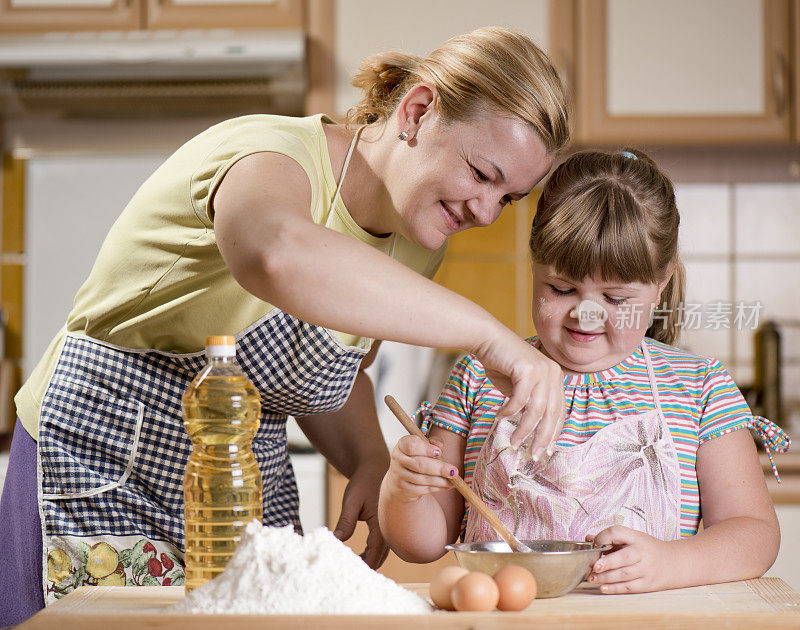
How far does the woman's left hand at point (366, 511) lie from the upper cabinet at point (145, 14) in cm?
151

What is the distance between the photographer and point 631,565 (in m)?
0.85

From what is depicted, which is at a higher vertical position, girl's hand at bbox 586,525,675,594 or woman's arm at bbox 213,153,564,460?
woman's arm at bbox 213,153,564,460

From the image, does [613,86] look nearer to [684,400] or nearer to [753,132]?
[753,132]

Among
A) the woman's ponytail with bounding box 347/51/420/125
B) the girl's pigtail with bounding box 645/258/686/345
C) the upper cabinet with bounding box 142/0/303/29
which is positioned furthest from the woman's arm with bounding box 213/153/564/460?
the upper cabinet with bounding box 142/0/303/29

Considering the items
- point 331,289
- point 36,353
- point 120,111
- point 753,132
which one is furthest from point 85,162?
point 331,289

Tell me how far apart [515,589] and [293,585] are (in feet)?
0.55

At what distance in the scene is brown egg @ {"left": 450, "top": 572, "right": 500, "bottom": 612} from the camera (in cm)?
69

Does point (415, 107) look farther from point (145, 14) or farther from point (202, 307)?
point (145, 14)

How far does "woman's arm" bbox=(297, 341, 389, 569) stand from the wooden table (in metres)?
0.50

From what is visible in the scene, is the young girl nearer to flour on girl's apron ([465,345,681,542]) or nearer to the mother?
flour on girl's apron ([465,345,681,542])

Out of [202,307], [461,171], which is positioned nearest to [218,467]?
[202,307]

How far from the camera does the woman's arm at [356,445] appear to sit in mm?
1249

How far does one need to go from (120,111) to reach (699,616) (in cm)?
229

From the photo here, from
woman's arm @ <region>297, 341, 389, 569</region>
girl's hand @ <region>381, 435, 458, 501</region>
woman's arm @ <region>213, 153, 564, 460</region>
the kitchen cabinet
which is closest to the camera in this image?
woman's arm @ <region>213, 153, 564, 460</region>
